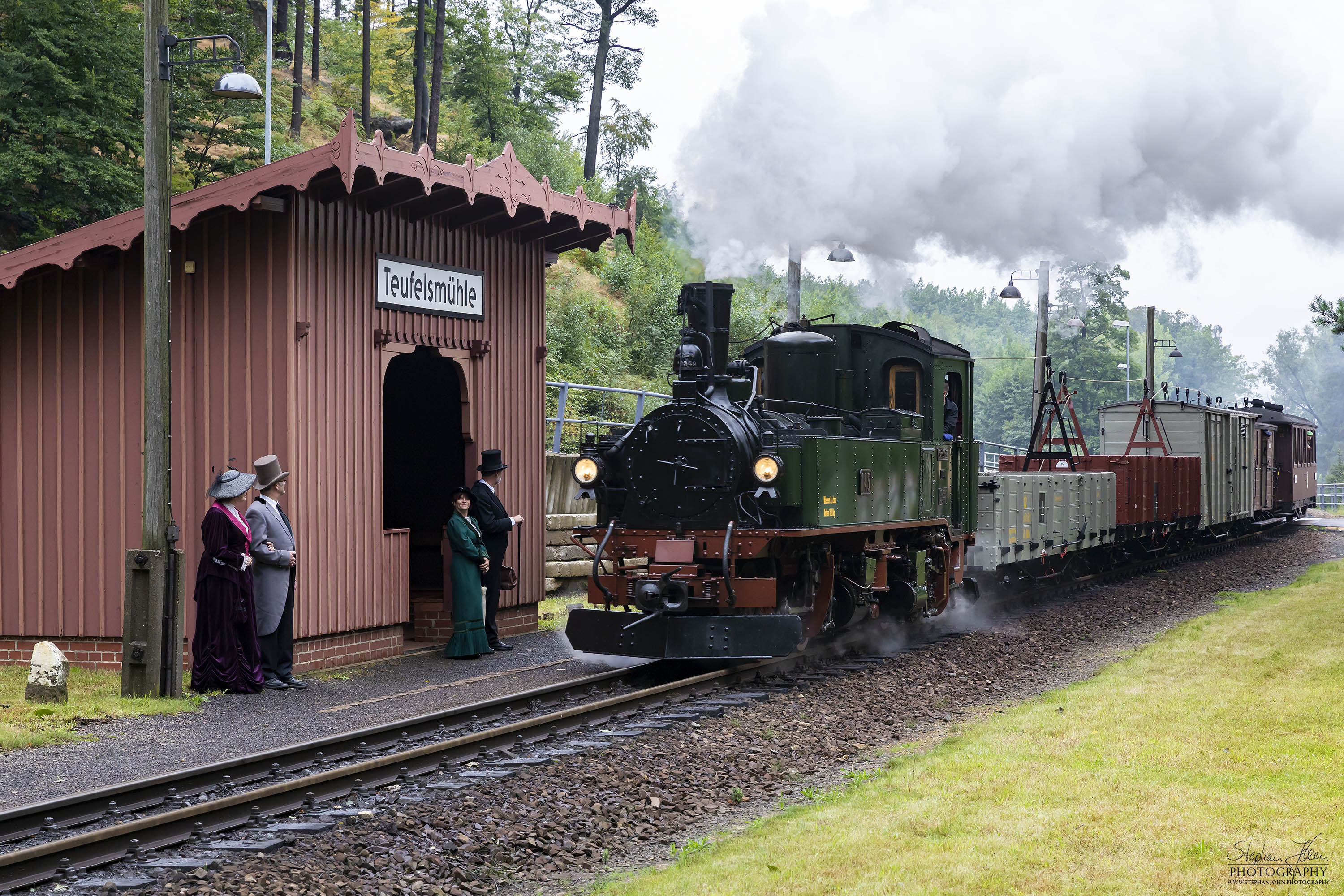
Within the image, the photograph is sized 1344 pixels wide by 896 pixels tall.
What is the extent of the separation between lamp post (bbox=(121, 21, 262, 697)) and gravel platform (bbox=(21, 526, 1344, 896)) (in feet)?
11.1

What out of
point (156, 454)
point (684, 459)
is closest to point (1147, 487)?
point (684, 459)

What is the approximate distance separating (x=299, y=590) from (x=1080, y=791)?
6364mm

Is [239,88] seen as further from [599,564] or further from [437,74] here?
[437,74]

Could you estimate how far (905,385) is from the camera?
1241cm

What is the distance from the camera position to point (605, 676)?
1015 cm

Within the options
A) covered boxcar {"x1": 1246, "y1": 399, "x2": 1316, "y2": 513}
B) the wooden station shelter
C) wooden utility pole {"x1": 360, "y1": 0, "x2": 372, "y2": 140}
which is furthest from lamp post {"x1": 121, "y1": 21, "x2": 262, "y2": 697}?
covered boxcar {"x1": 1246, "y1": 399, "x2": 1316, "y2": 513}

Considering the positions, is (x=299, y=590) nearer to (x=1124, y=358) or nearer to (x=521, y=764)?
(x=521, y=764)

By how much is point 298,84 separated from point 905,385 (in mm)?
29957

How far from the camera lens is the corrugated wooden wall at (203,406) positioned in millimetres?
10188

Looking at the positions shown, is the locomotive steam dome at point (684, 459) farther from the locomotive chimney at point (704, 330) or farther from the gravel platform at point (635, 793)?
the gravel platform at point (635, 793)

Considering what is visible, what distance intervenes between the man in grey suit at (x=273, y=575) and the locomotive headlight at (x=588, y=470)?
2.40 m

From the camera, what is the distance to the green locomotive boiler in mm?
9938

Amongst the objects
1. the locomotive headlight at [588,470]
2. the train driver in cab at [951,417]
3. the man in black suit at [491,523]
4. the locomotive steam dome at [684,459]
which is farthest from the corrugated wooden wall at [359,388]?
the train driver in cab at [951,417]

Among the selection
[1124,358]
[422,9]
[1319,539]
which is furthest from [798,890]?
[1124,358]
